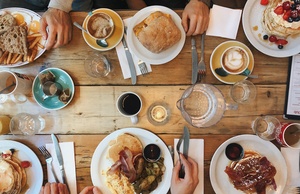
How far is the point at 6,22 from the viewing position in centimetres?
146

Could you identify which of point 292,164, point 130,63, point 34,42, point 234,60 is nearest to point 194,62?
point 234,60

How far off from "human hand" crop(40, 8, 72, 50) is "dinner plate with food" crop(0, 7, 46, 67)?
0.05 meters

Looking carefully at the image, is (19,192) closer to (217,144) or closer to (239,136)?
(217,144)

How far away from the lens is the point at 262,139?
1403mm

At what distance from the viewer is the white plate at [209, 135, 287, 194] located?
1404mm

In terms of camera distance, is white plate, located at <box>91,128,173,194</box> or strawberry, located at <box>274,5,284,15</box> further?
white plate, located at <box>91,128,173,194</box>

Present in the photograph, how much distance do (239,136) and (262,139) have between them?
118 mm

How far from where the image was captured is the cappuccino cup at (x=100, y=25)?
141 centimetres

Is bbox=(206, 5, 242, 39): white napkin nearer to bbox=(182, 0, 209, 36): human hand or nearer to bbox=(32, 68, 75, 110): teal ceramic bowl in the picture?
bbox=(182, 0, 209, 36): human hand

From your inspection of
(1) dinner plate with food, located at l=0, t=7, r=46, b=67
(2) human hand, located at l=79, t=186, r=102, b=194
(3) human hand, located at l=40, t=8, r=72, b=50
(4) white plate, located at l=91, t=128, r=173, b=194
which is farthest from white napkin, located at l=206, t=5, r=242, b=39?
(2) human hand, located at l=79, t=186, r=102, b=194

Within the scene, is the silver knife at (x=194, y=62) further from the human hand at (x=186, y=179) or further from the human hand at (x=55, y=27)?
the human hand at (x=55, y=27)

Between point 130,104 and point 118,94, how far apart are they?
0.30 feet

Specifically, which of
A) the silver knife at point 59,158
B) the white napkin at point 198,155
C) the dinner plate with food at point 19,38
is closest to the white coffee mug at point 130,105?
the white napkin at point 198,155

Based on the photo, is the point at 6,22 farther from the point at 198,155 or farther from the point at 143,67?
the point at 198,155
